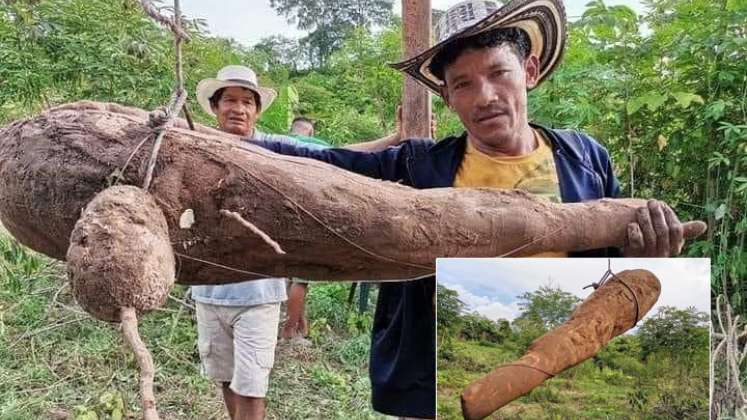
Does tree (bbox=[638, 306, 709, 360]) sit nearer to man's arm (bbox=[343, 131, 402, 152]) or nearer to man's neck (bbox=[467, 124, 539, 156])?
man's neck (bbox=[467, 124, 539, 156])

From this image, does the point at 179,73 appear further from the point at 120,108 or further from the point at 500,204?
the point at 500,204

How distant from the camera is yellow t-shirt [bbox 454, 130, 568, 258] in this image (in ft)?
3.71

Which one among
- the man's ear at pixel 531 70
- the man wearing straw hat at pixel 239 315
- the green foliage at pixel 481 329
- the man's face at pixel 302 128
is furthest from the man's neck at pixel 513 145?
the man's face at pixel 302 128

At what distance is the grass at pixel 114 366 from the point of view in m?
2.48

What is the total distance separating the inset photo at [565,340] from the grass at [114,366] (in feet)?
5.59

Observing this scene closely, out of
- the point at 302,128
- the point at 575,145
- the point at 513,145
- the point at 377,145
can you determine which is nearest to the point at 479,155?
the point at 513,145

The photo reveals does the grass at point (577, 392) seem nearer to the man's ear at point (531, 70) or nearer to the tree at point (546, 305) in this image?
the tree at point (546, 305)

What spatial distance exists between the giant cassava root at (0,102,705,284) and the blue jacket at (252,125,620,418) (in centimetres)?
9

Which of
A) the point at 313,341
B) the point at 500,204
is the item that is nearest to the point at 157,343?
the point at 313,341

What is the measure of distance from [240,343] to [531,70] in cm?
130

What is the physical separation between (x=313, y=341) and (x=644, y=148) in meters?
1.84

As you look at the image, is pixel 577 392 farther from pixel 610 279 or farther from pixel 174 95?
pixel 174 95

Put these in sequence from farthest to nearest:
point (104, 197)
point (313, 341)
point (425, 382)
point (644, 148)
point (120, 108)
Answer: point (313, 341), point (644, 148), point (425, 382), point (120, 108), point (104, 197)

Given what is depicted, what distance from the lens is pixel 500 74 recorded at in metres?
1.08
